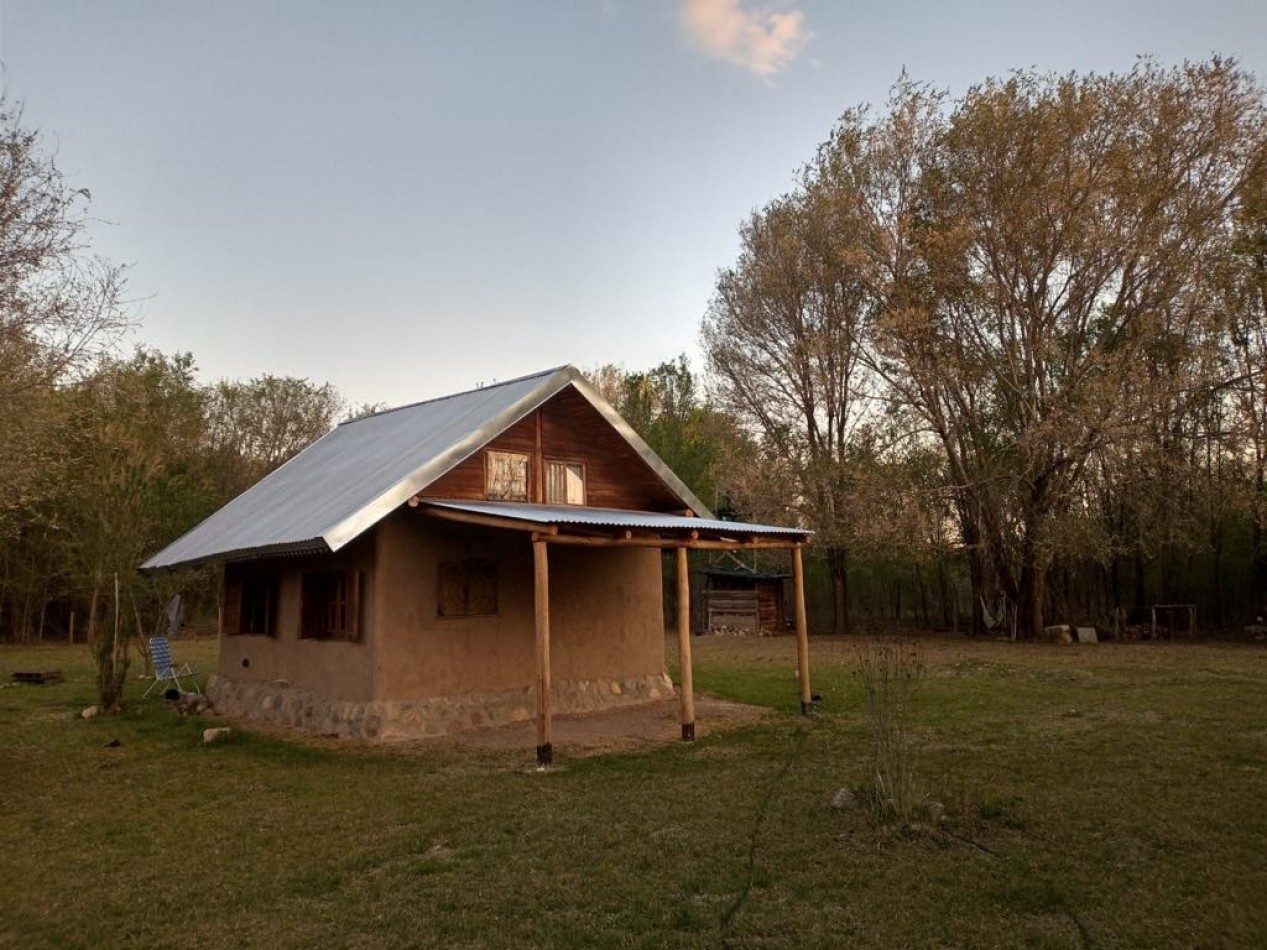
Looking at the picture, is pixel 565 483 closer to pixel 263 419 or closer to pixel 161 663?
pixel 161 663

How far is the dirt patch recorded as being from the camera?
33.1ft

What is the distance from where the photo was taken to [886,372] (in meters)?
23.7

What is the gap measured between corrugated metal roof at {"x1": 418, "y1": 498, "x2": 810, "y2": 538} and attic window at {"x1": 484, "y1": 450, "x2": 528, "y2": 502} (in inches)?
6.1

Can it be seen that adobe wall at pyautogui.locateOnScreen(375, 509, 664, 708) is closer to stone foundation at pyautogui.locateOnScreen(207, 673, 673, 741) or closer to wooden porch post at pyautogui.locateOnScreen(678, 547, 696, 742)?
stone foundation at pyautogui.locateOnScreen(207, 673, 673, 741)

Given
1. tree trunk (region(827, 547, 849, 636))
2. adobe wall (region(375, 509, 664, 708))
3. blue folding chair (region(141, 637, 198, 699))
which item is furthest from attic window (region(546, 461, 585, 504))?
tree trunk (region(827, 547, 849, 636))

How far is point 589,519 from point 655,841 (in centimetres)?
448

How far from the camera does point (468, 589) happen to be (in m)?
11.6

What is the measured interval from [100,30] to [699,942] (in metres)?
13.9

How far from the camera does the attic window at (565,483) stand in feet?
42.1

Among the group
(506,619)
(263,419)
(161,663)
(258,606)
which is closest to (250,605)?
(258,606)

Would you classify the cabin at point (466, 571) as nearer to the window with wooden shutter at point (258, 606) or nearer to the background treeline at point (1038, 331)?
the window with wooden shutter at point (258, 606)

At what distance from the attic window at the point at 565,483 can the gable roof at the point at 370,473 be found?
94 cm

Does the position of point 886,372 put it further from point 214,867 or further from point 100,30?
point 214,867

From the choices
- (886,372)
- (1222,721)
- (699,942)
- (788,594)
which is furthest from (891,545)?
(699,942)
